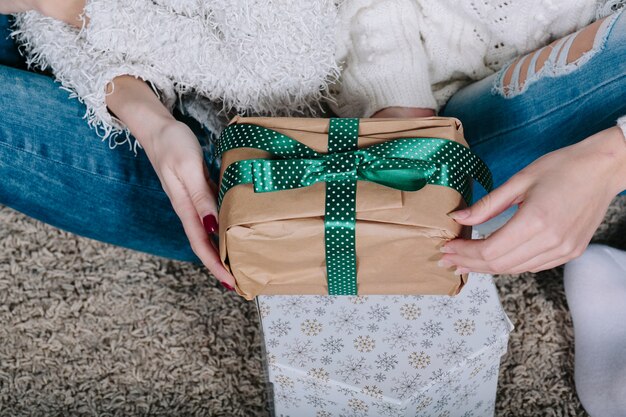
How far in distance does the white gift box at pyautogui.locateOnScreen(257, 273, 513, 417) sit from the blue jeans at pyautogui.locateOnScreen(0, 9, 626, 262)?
21cm

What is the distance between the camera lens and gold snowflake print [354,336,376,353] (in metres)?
0.81

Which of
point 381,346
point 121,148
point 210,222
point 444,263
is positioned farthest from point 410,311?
point 121,148

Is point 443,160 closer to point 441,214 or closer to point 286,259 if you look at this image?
point 441,214

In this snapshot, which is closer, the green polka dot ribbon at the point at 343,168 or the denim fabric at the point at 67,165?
the green polka dot ribbon at the point at 343,168

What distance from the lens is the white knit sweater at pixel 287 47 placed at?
2.58 feet

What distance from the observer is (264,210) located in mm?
641

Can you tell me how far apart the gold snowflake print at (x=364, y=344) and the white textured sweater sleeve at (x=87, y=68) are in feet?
1.37

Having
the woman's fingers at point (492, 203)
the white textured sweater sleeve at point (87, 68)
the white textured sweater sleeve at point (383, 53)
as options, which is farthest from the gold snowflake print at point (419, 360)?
the white textured sweater sleeve at point (87, 68)

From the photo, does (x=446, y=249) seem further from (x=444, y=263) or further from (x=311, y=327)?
(x=311, y=327)

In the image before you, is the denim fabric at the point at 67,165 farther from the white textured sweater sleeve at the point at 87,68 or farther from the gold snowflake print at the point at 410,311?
the gold snowflake print at the point at 410,311

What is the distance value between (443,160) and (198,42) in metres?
0.36

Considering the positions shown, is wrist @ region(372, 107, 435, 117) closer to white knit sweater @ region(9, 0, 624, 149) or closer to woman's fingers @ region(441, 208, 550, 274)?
white knit sweater @ region(9, 0, 624, 149)

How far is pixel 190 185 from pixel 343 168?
0.69 ft

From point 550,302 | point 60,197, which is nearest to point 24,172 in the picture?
point 60,197
